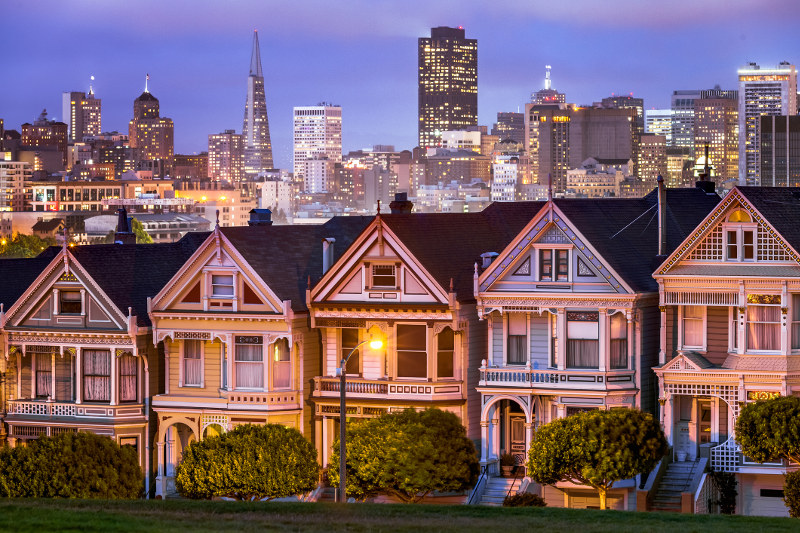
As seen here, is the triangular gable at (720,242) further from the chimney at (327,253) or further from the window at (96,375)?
the window at (96,375)

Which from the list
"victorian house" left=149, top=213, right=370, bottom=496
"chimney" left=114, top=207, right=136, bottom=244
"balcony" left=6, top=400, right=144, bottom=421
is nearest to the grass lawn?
"victorian house" left=149, top=213, right=370, bottom=496

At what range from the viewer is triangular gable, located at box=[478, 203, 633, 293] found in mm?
41375

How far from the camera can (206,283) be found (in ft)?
148

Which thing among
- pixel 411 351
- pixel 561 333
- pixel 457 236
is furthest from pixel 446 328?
pixel 457 236

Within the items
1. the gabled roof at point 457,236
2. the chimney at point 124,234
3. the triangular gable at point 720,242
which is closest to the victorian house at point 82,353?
the chimney at point 124,234

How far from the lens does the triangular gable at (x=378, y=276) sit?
42969 mm

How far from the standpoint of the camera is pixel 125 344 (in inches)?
1800

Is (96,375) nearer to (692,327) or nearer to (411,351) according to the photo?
(411,351)

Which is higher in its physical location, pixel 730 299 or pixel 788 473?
pixel 730 299

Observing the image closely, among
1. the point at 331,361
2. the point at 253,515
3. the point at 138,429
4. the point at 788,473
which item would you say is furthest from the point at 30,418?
the point at 788,473

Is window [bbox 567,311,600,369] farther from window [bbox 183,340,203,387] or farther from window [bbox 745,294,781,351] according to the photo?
window [bbox 183,340,203,387]

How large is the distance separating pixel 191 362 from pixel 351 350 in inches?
174

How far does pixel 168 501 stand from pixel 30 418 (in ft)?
44.6

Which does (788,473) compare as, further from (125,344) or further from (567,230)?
(125,344)
